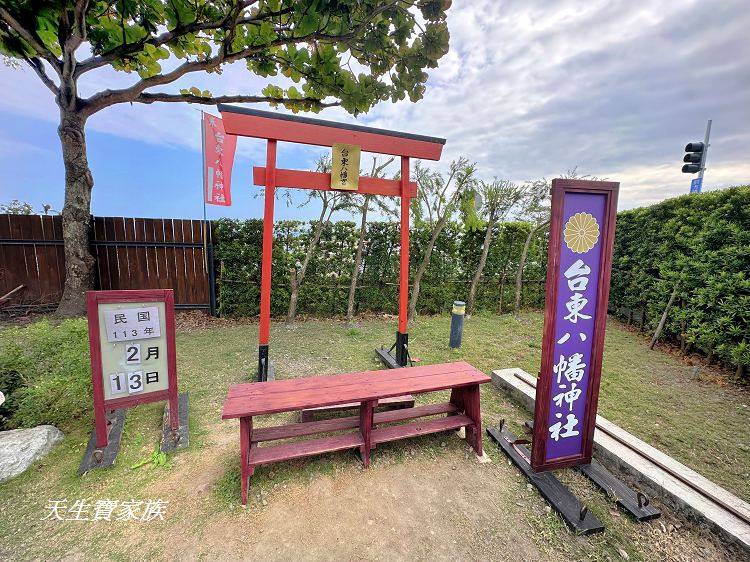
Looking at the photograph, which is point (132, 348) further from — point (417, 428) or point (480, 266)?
point (480, 266)

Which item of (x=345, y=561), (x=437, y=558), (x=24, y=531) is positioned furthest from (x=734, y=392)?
(x=24, y=531)

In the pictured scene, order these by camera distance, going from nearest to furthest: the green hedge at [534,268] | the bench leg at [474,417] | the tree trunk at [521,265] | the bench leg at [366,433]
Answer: the bench leg at [366,433] → the bench leg at [474,417] → the green hedge at [534,268] → the tree trunk at [521,265]

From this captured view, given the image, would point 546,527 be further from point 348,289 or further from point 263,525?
point 348,289

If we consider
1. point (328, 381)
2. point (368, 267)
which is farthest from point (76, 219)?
point (328, 381)

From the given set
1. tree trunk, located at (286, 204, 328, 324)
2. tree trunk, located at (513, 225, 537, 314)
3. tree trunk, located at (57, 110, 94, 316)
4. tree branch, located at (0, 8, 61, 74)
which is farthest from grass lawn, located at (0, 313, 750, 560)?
tree trunk, located at (513, 225, 537, 314)

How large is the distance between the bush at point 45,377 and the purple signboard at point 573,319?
155 inches

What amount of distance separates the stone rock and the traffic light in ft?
33.3

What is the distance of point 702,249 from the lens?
196 inches

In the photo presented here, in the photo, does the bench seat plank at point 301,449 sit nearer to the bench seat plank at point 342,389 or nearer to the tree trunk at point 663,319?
the bench seat plank at point 342,389

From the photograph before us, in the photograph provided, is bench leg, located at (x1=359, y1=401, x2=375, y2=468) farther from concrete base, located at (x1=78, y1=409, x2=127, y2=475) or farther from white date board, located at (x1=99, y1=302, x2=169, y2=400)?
concrete base, located at (x1=78, y1=409, x2=127, y2=475)

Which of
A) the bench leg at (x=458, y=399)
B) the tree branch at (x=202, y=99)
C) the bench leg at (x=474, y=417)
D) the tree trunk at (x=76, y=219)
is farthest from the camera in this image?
the tree trunk at (x=76, y=219)

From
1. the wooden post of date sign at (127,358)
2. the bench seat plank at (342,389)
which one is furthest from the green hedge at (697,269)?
the wooden post of date sign at (127,358)

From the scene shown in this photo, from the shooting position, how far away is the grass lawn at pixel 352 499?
184cm

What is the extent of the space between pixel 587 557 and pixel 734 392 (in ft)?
13.5
